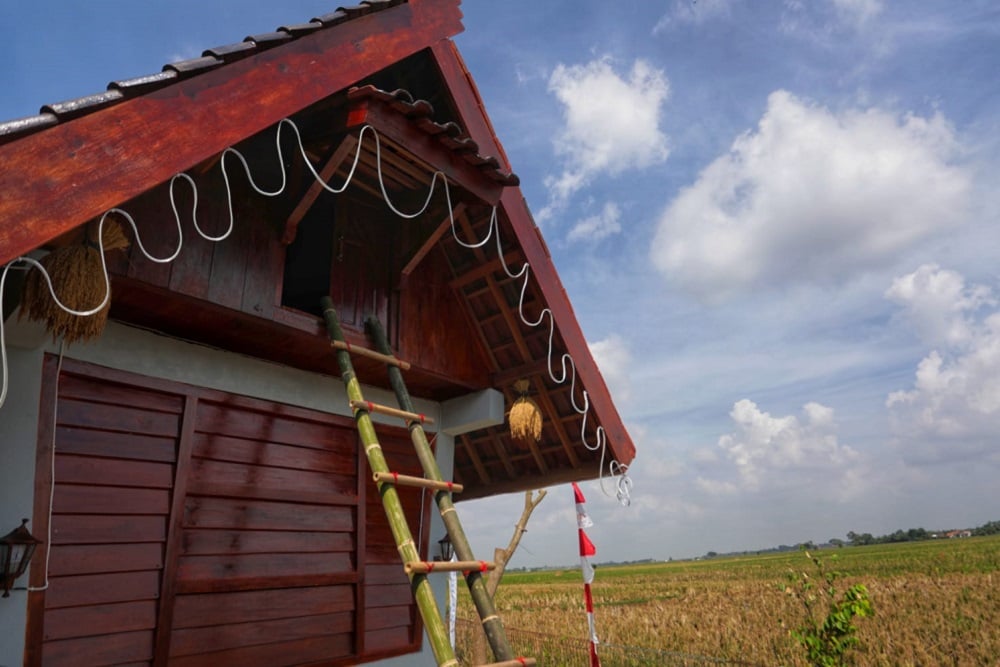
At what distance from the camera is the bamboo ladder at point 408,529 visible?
10.3 feet

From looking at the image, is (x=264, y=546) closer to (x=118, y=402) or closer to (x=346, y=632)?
(x=346, y=632)

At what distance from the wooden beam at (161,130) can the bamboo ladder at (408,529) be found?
1.66 m

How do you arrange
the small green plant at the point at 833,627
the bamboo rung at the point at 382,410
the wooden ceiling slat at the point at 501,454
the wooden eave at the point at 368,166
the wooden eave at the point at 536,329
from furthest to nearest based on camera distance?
the wooden ceiling slat at the point at 501,454, the small green plant at the point at 833,627, the wooden eave at the point at 536,329, the bamboo rung at the point at 382,410, the wooden eave at the point at 368,166

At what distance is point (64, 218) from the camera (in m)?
2.48

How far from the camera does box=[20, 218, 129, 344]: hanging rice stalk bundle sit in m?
3.16

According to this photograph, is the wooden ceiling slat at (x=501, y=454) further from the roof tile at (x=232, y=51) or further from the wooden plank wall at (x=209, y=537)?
the roof tile at (x=232, y=51)

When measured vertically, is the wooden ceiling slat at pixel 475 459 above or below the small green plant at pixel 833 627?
above

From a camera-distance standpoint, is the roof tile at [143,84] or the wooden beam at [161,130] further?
the roof tile at [143,84]

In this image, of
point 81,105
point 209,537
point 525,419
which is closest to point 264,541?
point 209,537

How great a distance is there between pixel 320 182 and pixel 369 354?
4.39 ft

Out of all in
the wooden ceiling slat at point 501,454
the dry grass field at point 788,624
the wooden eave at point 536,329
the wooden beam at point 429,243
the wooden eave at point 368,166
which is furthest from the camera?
the dry grass field at point 788,624

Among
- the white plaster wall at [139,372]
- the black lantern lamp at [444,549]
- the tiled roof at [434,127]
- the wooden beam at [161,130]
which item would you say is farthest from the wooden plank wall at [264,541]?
the tiled roof at [434,127]

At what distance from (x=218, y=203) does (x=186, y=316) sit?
Answer: 2.51 ft

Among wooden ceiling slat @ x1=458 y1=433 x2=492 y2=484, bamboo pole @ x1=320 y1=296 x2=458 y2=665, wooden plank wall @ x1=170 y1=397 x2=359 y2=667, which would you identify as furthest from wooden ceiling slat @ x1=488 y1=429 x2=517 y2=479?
bamboo pole @ x1=320 y1=296 x2=458 y2=665
